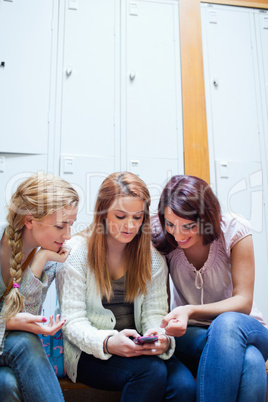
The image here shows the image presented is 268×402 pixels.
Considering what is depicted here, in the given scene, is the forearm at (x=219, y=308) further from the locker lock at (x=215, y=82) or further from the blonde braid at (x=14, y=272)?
the locker lock at (x=215, y=82)

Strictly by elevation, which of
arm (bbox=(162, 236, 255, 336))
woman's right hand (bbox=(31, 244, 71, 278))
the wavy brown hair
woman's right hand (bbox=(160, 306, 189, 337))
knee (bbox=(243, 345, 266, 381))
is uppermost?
the wavy brown hair

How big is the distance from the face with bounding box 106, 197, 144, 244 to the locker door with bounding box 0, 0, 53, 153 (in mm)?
1017

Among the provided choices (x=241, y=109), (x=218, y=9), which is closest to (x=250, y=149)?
(x=241, y=109)

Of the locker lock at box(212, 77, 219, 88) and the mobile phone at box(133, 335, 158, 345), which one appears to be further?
the locker lock at box(212, 77, 219, 88)

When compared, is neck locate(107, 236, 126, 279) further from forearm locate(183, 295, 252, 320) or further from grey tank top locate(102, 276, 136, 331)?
forearm locate(183, 295, 252, 320)

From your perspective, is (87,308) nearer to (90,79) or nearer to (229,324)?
(229,324)

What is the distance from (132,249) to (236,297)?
41 centimetres

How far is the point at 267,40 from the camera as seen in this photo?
2574mm

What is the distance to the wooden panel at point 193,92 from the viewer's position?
2.31 metres

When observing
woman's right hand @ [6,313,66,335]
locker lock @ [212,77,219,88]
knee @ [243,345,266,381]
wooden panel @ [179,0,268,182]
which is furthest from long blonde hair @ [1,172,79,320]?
locker lock @ [212,77,219,88]

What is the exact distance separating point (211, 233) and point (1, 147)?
137 centimetres

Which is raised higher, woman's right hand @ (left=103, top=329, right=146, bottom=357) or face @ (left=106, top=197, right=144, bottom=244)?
face @ (left=106, top=197, right=144, bottom=244)

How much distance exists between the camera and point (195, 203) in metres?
1.27

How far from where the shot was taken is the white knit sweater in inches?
45.2
